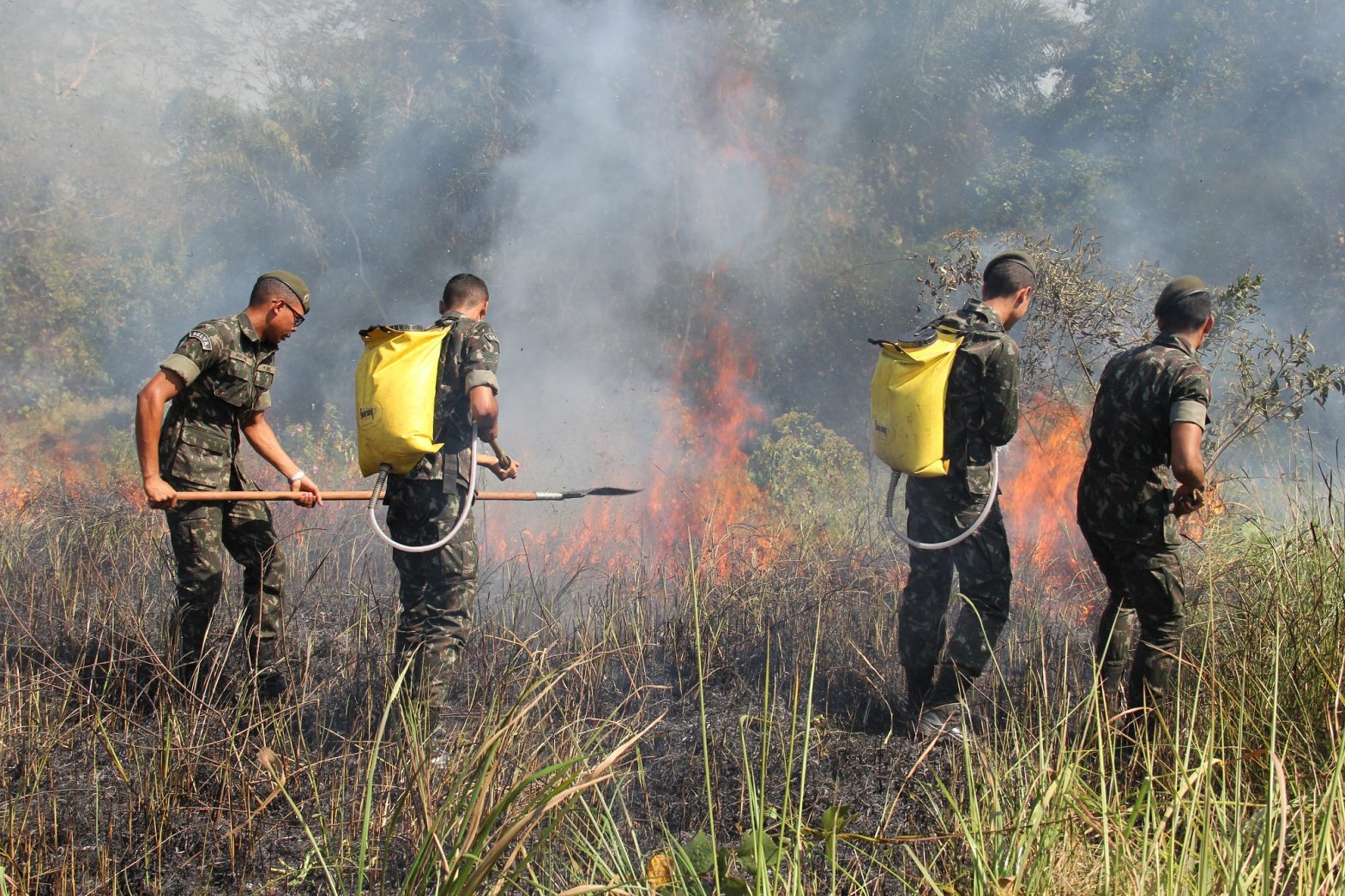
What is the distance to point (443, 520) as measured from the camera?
12.0ft

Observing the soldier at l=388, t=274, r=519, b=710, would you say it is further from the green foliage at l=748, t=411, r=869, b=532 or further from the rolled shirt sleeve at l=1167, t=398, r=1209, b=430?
the green foliage at l=748, t=411, r=869, b=532

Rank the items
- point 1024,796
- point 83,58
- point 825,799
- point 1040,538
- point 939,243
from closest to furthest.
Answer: point 1024,796 → point 825,799 → point 1040,538 → point 939,243 → point 83,58

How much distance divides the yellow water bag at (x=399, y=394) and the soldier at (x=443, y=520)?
0.37 feet

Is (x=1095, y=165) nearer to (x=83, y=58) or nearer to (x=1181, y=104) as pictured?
(x=1181, y=104)

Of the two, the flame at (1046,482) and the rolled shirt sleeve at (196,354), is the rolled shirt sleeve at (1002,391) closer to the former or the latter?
the rolled shirt sleeve at (196,354)

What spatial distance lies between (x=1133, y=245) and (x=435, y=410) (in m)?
10.2

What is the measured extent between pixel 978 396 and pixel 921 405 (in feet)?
0.79

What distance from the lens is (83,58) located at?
13.0 meters

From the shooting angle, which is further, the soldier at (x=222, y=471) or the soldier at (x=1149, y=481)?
the soldier at (x=222, y=471)

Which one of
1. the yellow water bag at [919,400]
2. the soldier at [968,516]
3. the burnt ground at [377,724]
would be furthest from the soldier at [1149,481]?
the yellow water bag at [919,400]

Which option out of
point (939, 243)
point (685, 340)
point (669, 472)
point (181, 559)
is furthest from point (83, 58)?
point (181, 559)

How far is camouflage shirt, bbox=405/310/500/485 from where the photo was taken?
359cm

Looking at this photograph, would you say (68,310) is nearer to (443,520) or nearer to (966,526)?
(443,520)

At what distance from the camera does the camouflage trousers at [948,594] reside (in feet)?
11.5
